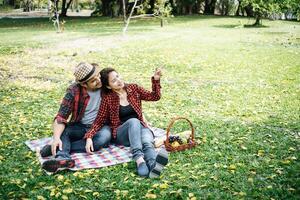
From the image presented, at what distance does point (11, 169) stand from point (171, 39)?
20.0 meters

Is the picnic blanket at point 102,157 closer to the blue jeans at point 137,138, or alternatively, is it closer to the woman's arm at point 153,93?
the blue jeans at point 137,138

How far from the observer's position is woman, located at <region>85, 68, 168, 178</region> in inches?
254

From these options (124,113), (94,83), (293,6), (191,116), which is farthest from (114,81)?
(293,6)

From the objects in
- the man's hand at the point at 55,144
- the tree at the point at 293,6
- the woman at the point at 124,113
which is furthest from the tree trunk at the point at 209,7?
the man's hand at the point at 55,144

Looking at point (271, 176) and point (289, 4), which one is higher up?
point (289, 4)

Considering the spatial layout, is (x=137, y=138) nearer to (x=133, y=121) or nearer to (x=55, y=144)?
(x=133, y=121)

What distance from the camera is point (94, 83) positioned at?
21.9 feet

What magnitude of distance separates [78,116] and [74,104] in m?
0.25

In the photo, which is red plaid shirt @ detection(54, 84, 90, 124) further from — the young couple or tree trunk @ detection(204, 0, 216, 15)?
tree trunk @ detection(204, 0, 216, 15)

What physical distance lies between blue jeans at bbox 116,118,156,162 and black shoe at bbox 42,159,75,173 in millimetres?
965

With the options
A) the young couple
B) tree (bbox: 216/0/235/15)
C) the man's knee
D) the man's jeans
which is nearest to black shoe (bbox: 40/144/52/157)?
the young couple

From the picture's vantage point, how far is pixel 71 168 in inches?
243

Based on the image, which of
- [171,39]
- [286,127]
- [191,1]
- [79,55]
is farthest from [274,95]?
[191,1]

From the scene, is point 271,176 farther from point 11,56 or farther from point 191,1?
point 191,1
